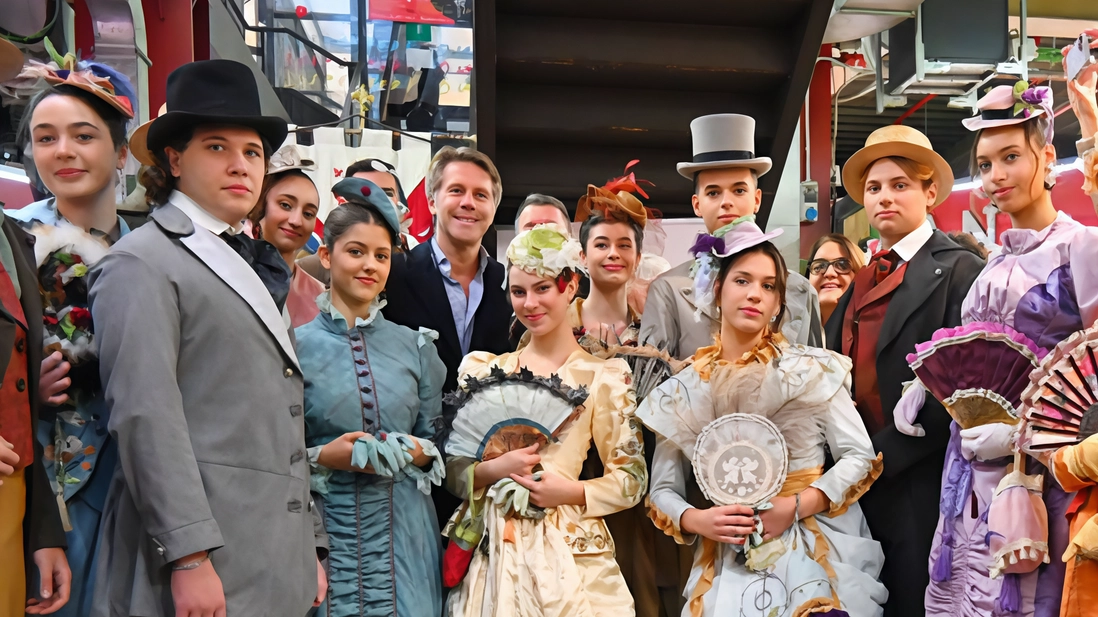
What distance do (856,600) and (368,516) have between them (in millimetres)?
1330

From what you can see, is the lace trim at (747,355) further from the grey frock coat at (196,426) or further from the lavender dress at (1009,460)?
the grey frock coat at (196,426)

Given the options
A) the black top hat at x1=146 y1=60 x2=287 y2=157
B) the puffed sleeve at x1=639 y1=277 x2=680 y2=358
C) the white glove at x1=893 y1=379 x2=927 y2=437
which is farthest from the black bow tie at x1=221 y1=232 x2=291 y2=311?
the white glove at x1=893 y1=379 x2=927 y2=437

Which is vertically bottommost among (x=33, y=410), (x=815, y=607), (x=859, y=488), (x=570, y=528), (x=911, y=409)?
(x=815, y=607)

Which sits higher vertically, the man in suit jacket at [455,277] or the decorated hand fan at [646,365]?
the man in suit jacket at [455,277]

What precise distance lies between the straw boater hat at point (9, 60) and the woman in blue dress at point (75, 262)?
4.6 inches

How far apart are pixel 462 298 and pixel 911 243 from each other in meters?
1.52

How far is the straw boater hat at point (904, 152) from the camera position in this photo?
9.56 ft

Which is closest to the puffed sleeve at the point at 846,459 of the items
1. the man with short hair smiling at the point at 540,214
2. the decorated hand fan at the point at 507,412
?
the decorated hand fan at the point at 507,412

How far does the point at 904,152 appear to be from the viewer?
293 cm

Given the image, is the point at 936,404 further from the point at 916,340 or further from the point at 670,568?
the point at 670,568

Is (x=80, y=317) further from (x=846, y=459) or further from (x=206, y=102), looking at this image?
(x=846, y=459)

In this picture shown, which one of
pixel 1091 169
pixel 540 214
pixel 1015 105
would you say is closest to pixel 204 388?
pixel 540 214

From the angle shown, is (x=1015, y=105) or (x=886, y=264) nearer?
(x=1015, y=105)

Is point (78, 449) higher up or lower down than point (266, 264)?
lower down
